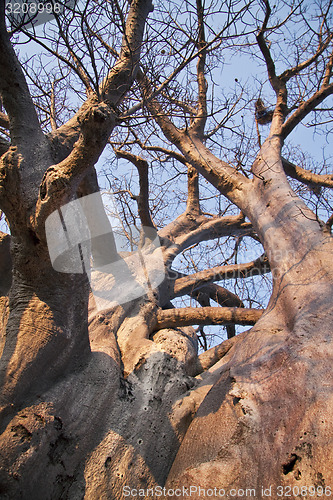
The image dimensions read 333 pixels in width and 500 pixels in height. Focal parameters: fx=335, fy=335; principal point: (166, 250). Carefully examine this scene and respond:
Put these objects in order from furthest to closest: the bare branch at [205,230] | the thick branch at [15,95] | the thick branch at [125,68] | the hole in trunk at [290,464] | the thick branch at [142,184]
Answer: the bare branch at [205,230] < the thick branch at [142,184] < the thick branch at [125,68] < the thick branch at [15,95] < the hole in trunk at [290,464]

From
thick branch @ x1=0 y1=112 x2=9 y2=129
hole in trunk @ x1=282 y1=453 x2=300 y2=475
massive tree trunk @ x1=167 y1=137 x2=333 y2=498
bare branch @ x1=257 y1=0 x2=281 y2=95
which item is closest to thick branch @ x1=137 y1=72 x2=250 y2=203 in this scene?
bare branch @ x1=257 y1=0 x2=281 y2=95

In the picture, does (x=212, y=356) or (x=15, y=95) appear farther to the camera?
(x=212, y=356)

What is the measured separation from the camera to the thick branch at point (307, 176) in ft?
12.0


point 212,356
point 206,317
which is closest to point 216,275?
point 206,317

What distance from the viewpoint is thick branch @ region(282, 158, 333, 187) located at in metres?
3.66

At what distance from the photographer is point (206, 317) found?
9.89 ft

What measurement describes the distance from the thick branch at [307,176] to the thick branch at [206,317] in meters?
1.68

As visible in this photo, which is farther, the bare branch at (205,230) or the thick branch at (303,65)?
the bare branch at (205,230)

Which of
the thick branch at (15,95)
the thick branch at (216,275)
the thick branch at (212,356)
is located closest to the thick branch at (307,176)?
the thick branch at (216,275)

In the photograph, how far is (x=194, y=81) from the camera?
4145 mm

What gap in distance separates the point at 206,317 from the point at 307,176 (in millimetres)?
2098

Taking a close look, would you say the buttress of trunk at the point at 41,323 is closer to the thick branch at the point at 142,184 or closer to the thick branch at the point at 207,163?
the thick branch at the point at 142,184

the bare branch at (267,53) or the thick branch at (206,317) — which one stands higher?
the bare branch at (267,53)

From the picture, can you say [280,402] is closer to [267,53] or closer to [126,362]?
[126,362]
